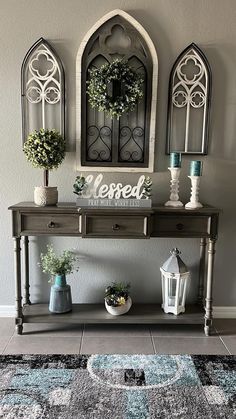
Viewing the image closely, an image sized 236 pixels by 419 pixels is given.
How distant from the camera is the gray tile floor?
2363 millimetres

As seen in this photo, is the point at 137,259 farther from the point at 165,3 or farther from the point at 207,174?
the point at 165,3

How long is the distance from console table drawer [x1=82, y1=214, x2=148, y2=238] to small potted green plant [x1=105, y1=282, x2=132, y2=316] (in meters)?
0.48

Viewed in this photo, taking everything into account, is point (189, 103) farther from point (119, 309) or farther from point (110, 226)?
point (119, 309)

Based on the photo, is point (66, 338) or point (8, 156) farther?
point (8, 156)

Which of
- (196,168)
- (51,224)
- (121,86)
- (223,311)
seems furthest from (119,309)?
(121,86)

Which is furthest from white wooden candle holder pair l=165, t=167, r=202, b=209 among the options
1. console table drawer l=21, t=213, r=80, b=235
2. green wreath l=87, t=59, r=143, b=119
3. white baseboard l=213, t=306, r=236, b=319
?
white baseboard l=213, t=306, r=236, b=319

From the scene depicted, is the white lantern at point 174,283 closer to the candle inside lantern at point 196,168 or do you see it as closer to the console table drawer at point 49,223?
the candle inside lantern at point 196,168

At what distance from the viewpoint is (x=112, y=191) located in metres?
2.49

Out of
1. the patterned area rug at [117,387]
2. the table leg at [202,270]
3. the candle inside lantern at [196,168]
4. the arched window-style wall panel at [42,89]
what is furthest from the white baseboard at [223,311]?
the arched window-style wall panel at [42,89]

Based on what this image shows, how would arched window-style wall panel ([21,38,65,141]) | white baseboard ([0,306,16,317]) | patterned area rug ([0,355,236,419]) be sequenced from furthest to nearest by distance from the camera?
1. white baseboard ([0,306,16,317])
2. arched window-style wall panel ([21,38,65,141])
3. patterned area rug ([0,355,236,419])

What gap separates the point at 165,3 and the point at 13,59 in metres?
1.17

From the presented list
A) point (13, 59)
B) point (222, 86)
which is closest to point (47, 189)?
point (13, 59)

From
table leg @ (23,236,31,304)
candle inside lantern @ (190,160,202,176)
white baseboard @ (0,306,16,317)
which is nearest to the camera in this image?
candle inside lantern @ (190,160,202,176)

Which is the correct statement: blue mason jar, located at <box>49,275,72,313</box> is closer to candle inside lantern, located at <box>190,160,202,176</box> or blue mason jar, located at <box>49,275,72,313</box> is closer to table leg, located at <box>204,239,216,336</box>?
table leg, located at <box>204,239,216,336</box>
